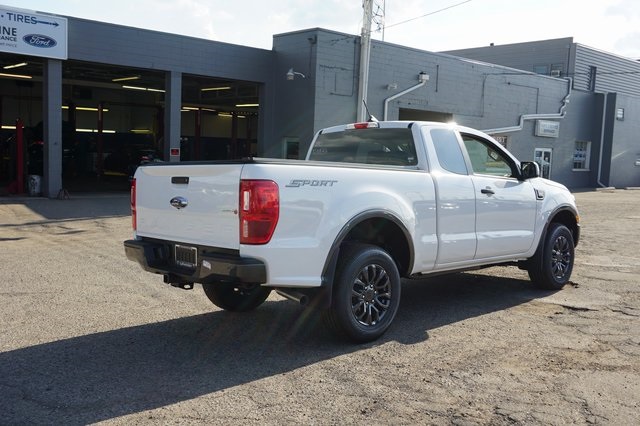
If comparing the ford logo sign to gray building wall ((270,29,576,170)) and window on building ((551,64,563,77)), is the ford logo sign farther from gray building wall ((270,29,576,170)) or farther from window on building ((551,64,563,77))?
window on building ((551,64,563,77))

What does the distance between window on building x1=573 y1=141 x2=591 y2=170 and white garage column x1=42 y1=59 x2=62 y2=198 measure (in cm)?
2629

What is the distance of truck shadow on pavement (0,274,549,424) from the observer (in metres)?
4.05

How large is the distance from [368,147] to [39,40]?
13.1m

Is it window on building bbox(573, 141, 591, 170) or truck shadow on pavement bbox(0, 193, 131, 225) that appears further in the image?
window on building bbox(573, 141, 591, 170)

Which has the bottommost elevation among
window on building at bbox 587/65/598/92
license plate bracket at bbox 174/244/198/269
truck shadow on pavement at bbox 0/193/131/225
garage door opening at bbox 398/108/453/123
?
truck shadow on pavement at bbox 0/193/131/225

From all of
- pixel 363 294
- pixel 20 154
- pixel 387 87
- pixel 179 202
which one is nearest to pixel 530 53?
pixel 387 87

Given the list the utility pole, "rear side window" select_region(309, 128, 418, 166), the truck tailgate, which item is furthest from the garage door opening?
the truck tailgate

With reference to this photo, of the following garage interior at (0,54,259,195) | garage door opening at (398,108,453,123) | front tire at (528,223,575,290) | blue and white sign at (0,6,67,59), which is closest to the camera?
front tire at (528,223,575,290)

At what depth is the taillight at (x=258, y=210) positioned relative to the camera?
4.56 meters

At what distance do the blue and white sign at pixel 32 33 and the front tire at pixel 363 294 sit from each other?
14123 millimetres

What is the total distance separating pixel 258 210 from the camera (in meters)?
4.57

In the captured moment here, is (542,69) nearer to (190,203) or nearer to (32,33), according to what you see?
(32,33)

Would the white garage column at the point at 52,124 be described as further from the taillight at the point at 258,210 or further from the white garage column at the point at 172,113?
the taillight at the point at 258,210

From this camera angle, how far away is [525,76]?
28078 mm
